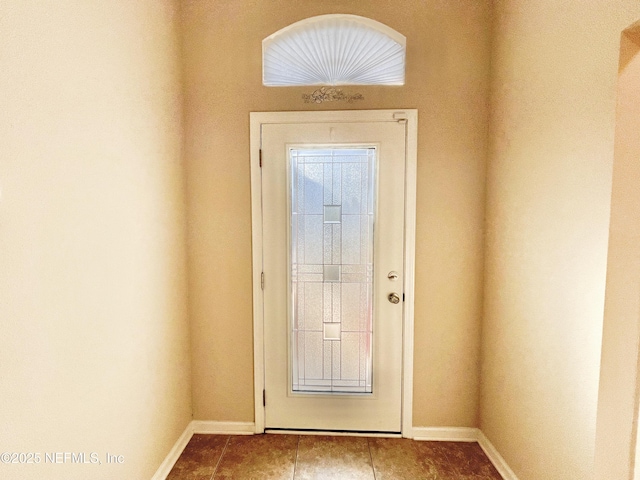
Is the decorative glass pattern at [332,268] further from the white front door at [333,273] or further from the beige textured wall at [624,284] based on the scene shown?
the beige textured wall at [624,284]

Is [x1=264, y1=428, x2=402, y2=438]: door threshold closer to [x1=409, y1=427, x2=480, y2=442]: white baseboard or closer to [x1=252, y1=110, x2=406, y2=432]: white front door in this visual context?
[x1=252, y1=110, x2=406, y2=432]: white front door

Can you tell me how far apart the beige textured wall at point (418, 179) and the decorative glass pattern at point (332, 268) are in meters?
0.31

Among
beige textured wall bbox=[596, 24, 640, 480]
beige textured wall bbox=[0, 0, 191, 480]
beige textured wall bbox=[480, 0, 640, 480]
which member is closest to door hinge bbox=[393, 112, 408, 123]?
beige textured wall bbox=[480, 0, 640, 480]

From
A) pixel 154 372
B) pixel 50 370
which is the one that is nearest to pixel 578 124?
pixel 50 370

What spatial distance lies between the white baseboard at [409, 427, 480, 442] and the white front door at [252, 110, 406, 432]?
6.7 inches

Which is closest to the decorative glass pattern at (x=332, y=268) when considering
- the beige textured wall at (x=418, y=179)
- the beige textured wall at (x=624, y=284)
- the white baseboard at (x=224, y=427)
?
the beige textured wall at (x=418, y=179)

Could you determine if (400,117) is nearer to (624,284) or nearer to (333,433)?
(624,284)

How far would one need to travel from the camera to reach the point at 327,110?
2.26 m

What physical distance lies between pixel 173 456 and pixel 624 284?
7.88 ft

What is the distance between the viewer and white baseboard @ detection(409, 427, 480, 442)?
7.73 ft

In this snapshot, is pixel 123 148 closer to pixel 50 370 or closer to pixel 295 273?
pixel 50 370

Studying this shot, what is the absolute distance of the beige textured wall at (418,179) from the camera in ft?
7.25

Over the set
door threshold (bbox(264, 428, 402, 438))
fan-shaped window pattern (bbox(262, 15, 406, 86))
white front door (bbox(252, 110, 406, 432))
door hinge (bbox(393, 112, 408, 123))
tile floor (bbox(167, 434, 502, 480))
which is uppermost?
fan-shaped window pattern (bbox(262, 15, 406, 86))

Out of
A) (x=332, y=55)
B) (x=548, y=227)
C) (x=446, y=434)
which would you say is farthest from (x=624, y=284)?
(x=332, y=55)
